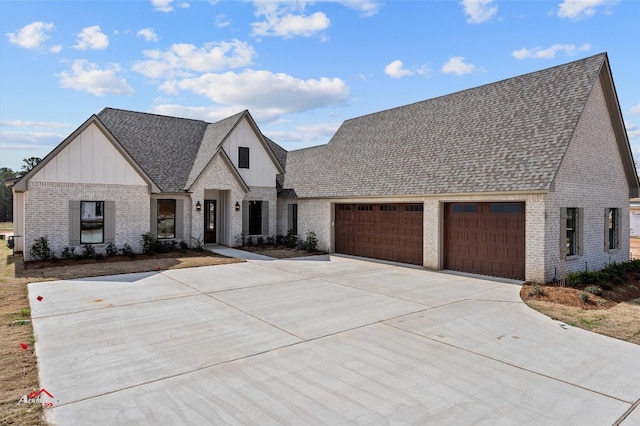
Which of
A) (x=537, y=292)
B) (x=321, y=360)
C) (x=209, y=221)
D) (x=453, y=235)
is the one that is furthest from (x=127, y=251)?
(x=537, y=292)

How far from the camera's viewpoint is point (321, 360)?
246 inches

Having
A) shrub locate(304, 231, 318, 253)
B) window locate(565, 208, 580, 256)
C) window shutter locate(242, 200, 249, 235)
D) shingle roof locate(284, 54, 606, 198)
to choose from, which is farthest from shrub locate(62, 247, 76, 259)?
window locate(565, 208, 580, 256)

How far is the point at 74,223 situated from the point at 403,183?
13453 mm

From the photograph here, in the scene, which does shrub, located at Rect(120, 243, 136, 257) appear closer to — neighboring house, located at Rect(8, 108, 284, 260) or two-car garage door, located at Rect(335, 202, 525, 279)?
neighboring house, located at Rect(8, 108, 284, 260)

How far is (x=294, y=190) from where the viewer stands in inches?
888

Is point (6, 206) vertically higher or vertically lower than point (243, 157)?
lower

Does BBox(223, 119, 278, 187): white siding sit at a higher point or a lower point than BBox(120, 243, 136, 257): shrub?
higher

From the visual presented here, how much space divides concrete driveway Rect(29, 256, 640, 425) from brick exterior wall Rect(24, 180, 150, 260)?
642cm

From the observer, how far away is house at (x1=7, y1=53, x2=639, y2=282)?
1301 cm

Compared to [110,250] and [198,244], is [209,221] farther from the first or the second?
[110,250]

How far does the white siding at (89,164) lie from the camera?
16219mm

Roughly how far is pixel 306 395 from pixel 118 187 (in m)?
15.5

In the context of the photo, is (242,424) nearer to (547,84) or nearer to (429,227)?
(429,227)

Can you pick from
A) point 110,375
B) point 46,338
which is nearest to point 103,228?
point 46,338
